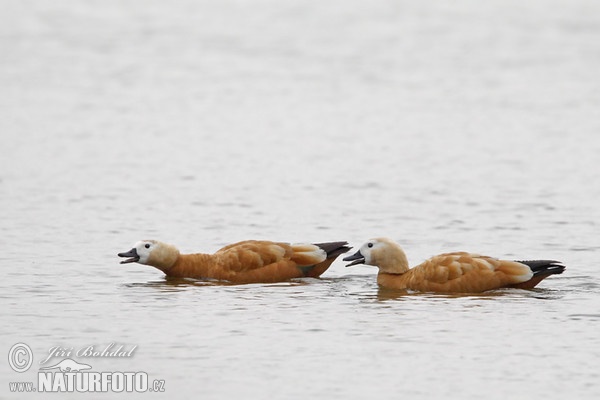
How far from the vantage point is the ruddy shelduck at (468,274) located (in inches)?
622

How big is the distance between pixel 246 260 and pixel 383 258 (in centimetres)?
159

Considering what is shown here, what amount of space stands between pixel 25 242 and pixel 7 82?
18.1 metres

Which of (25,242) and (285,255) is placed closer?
(285,255)

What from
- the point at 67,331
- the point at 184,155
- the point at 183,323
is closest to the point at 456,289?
the point at 183,323

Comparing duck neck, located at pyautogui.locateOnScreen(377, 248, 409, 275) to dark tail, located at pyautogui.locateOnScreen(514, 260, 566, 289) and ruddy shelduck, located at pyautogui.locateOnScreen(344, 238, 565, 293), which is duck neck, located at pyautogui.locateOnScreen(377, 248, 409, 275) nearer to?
ruddy shelduck, located at pyautogui.locateOnScreen(344, 238, 565, 293)

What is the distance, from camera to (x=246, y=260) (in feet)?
54.5

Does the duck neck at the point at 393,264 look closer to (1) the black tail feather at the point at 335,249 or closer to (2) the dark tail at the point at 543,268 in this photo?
(1) the black tail feather at the point at 335,249

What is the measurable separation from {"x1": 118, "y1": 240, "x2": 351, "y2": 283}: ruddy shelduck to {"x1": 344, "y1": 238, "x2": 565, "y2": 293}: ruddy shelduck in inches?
25.7

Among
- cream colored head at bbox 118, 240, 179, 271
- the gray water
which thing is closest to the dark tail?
the gray water

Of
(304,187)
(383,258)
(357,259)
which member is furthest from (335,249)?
(304,187)

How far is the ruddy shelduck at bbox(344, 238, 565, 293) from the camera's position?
1580cm

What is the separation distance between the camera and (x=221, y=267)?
54.7 feet

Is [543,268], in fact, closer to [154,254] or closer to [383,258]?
[383,258]

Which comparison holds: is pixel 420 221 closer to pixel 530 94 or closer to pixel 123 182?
pixel 123 182
